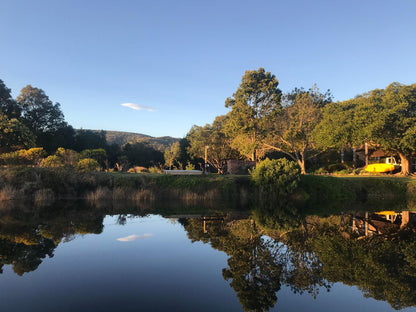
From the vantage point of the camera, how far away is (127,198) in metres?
19.1

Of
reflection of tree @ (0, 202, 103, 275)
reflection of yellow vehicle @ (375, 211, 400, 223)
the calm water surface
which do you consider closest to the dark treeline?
reflection of tree @ (0, 202, 103, 275)

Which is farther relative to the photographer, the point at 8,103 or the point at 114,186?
the point at 8,103

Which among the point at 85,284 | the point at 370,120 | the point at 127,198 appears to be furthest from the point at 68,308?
the point at 370,120

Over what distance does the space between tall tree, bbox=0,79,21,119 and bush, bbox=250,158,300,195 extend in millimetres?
42740

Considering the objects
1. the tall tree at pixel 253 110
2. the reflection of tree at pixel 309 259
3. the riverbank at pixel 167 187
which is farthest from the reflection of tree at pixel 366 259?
the tall tree at pixel 253 110

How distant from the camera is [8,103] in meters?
45.9

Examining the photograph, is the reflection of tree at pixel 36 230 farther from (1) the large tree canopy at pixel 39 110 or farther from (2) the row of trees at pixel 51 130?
(1) the large tree canopy at pixel 39 110

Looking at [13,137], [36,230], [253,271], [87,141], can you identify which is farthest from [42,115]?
[253,271]

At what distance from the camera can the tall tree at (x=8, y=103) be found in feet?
147

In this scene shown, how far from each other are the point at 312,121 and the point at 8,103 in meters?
47.1

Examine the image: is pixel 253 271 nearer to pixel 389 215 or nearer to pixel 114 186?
pixel 389 215

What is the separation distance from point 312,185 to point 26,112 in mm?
49129

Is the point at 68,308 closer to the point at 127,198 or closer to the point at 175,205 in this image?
the point at 175,205

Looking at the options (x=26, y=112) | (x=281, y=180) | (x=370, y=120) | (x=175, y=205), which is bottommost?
(x=175, y=205)
